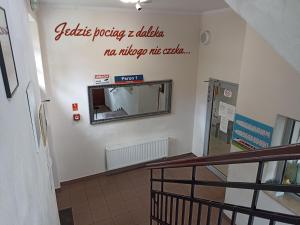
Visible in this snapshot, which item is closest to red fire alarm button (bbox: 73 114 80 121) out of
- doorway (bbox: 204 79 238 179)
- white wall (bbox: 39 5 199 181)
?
white wall (bbox: 39 5 199 181)

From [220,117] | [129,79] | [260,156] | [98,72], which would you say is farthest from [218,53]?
[260,156]

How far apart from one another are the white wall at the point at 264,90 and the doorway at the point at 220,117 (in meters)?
1.05

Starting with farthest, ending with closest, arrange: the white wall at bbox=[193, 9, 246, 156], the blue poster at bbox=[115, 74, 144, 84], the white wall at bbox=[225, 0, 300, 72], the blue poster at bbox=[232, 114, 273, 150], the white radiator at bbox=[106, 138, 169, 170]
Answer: the white radiator at bbox=[106, 138, 169, 170] < the blue poster at bbox=[115, 74, 144, 84] < the white wall at bbox=[193, 9, 246, 156] < the blue poster at bbox=[232, 114, 273, 150] < the white wall at bbox=[225, 0, 300, 72]

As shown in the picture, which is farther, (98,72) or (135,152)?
(135,152)

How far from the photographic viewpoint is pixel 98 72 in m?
3.70

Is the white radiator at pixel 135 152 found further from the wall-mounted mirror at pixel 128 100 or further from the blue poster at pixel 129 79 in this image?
the blue poster at pixel 129 79

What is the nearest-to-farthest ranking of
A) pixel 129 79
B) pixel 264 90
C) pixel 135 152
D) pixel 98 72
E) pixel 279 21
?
pixel 279 21 < pixel 264 90 < pixel 98 72 < pixel 129 79 < pixel 135 152

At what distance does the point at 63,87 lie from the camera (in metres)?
3.56

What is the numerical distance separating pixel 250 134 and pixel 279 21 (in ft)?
6.27

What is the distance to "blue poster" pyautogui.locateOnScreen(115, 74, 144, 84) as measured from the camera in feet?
12.6

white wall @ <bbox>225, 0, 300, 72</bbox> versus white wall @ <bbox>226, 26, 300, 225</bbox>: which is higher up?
white wall @ <bbox>225, 0, 300, 72</bbox>

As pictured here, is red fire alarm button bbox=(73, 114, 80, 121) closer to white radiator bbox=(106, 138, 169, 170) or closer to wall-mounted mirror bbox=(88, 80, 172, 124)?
wall-mounted mirror bbox=(88, 80, 172, 124)

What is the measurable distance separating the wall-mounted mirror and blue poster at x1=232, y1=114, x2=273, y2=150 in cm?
179

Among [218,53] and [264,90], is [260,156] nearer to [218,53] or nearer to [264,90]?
[264,90]
